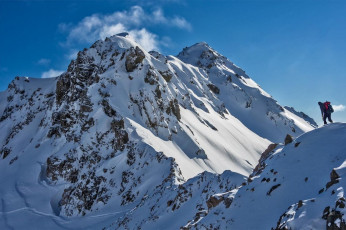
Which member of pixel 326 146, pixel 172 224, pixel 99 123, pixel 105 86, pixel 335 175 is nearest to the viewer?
pixel 335 175

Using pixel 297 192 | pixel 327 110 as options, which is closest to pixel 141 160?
pixel 327 110

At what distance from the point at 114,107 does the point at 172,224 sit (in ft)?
73.9

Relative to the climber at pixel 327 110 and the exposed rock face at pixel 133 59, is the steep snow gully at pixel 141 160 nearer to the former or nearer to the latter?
the exposed rock face at pixel 133 59

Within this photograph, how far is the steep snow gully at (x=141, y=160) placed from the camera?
33.2 ft

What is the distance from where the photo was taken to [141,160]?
29.2m

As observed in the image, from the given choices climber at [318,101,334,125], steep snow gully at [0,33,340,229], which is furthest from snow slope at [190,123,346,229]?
climber at [318,101,334,125]

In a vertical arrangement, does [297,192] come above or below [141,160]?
below

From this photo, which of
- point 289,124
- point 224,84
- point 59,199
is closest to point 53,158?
point 59,199

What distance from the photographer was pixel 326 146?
1098 centimetres

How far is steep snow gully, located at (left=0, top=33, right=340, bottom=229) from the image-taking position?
33.2 ft

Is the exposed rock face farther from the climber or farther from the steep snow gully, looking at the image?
the climber

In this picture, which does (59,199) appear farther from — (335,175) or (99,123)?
(335,175)

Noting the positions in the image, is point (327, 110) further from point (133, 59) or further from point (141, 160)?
point (133, 59)

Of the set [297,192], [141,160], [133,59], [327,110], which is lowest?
[297,192]
